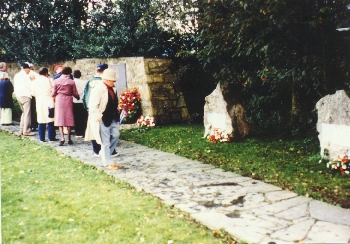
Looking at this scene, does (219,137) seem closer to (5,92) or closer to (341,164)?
(341,164)

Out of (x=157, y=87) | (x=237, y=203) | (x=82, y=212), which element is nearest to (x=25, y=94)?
(x=157, y=87)

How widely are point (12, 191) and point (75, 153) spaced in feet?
8.45

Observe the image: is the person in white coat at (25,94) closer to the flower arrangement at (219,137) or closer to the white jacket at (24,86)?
the white jacket at (24,86)

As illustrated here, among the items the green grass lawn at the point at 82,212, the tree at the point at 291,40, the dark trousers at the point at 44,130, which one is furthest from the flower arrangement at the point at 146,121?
the green grass lawn at the point at 82,212

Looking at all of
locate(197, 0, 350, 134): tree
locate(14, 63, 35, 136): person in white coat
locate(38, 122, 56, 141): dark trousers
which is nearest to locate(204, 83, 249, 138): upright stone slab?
locate(197, 0, 350, 134): tree

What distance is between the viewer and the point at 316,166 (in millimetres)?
6355

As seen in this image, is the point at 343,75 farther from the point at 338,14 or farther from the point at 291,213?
the point at 291,213

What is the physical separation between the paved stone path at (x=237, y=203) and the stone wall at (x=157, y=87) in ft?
16.3

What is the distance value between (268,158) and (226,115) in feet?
6.74

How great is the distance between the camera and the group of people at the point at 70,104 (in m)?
6.20

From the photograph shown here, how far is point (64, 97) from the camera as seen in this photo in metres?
8.45

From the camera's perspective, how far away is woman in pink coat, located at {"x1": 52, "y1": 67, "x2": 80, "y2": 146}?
330 inches

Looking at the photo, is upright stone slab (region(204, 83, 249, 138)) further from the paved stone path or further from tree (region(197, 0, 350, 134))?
the paved stone path

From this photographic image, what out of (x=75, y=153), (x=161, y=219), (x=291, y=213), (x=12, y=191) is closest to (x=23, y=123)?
(x=75, y=153)
